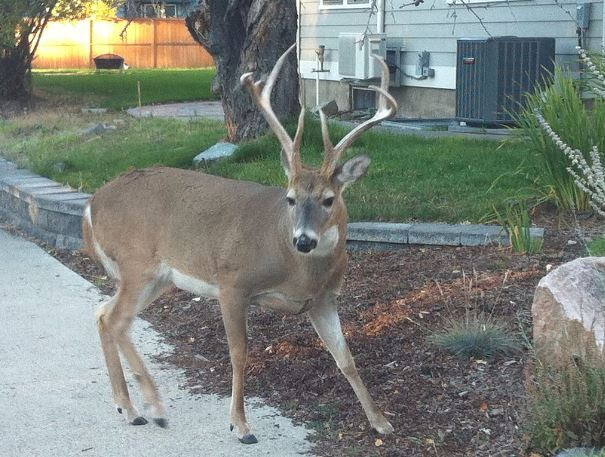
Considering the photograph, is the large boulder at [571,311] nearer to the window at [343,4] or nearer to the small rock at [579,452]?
the small rock at [579,452]

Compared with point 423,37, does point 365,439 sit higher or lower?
→ lower

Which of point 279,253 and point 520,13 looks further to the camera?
point 520,13

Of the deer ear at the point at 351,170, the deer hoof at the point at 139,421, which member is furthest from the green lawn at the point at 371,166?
the deer hoof at the point at 139,421

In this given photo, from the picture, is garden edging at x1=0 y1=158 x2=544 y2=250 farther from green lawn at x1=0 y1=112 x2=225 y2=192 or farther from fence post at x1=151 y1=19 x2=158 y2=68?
fence post at x1=151 y1=19 x2=158 y2=68

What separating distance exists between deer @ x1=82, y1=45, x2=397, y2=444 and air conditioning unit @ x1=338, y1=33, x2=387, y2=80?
38.1 ft

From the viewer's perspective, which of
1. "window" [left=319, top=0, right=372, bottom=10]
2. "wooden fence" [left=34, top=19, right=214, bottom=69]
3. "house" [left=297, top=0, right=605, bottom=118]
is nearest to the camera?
"house" [left=297, top=0, right=605, bottom=118]

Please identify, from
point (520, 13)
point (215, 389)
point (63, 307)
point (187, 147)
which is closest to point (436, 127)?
point (520, 13)

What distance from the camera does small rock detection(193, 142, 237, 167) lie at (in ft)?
39.1

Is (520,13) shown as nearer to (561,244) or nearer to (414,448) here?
(561,244)

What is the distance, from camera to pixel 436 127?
14828mm

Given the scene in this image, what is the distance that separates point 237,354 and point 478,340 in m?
1.27

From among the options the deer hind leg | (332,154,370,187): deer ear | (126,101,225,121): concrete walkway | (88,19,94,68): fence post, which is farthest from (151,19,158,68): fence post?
(332,154,370,187): deer ear

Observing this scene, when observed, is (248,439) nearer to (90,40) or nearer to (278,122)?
(278,122)

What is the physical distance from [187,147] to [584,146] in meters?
6.22
